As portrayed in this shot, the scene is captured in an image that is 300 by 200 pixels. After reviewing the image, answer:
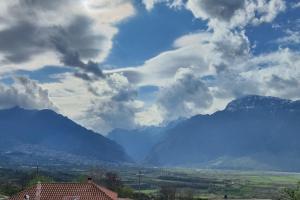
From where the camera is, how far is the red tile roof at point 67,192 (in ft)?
284

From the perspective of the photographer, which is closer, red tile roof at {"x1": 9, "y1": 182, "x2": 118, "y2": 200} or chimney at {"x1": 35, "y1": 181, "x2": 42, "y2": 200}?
red tile roof at {"x1": 9, "y1": 182, "x2": 118, "y2": 200}

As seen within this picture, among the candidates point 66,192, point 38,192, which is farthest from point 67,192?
point 38,192

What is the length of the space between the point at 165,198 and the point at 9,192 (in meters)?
58.3

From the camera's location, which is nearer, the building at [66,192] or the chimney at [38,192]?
the building at [66,192]

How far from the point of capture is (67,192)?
87875mm

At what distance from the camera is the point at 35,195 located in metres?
87.7

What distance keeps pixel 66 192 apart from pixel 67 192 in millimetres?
228

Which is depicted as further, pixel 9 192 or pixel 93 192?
pixel 9 192

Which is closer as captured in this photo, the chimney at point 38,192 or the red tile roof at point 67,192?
the red tile roof at point 67,192

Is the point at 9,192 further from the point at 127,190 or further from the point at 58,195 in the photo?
the point at 58,195

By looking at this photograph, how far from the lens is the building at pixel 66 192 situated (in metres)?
86.7

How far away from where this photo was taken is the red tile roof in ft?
284

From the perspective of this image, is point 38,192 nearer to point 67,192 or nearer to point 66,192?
point 66,192

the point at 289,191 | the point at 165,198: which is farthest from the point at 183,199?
the point at 289,191
